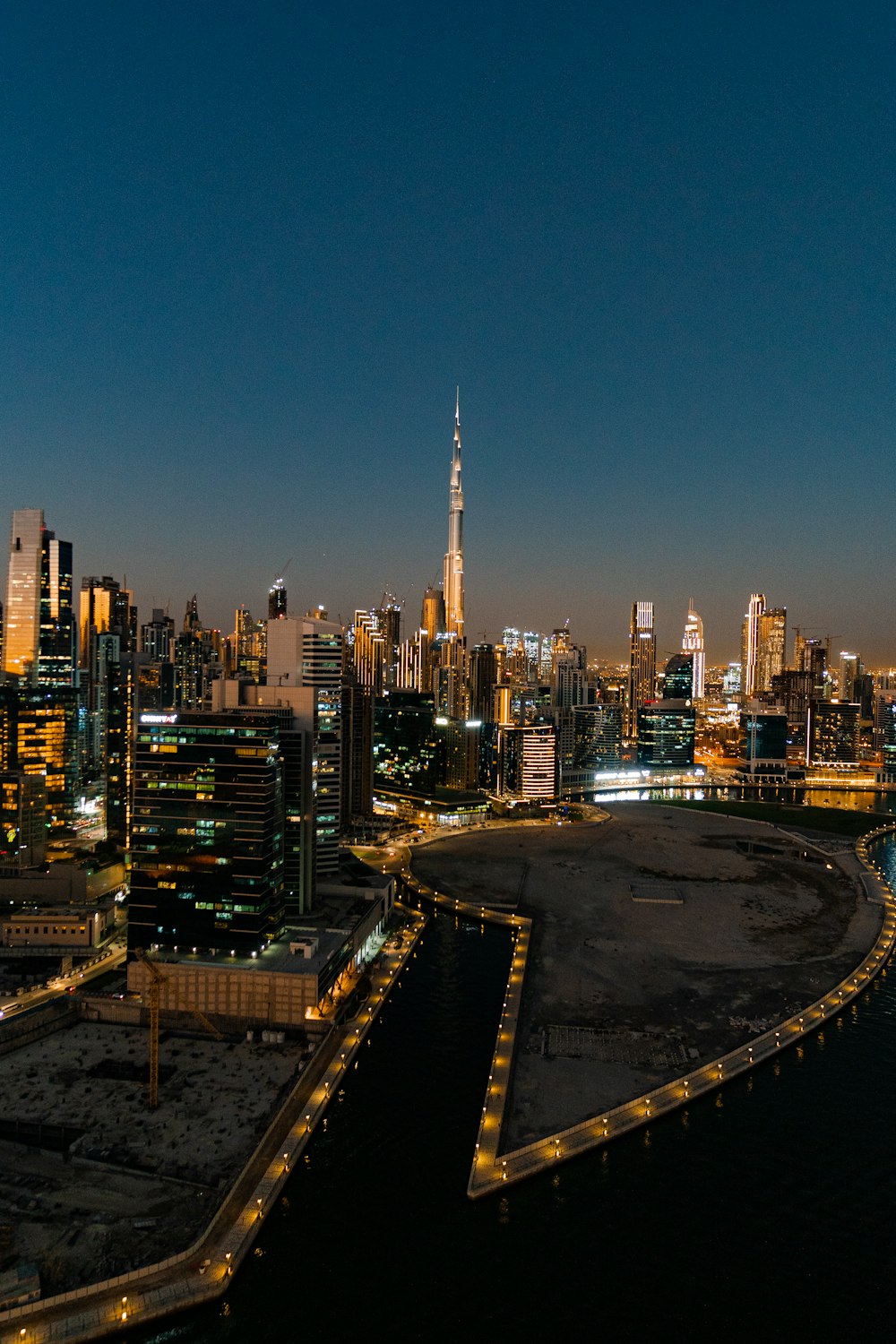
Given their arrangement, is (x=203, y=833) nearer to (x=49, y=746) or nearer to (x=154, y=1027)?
(x=154, y=1027)

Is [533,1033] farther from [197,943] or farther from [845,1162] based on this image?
[197,943]

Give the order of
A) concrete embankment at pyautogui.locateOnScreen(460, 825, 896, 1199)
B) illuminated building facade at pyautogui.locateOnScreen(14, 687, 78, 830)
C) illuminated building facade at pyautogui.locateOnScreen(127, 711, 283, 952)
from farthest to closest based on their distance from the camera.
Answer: illuminated building facade at pyautogui.locateOnScreen(14, 687, 78, 830) → illuminated building facade at pyautogui.locateOnScreen(127, 711, 283, 952) → concrete embankment at pyautogui.locateOnScreen(460, 825, 896, 1199)

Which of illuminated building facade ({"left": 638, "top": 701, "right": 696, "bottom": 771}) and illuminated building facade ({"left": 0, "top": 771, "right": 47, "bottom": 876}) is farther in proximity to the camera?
illuminated building facade ({"left": 638, "top": 701, "right": 696, "bottom": 771})

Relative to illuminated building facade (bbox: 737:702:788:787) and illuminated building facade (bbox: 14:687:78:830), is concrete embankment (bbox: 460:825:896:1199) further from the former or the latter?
illuminated building facade (bbox: 737:702:788:787)

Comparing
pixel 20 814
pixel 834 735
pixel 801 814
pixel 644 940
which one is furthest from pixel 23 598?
pixel 834 735

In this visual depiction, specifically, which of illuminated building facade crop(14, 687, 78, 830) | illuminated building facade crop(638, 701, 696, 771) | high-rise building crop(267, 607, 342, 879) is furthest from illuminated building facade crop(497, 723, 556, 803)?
illuminated building facade crop(14, 687, 78, 830)

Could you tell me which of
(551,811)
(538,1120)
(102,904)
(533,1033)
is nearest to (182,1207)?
(538,1120)
